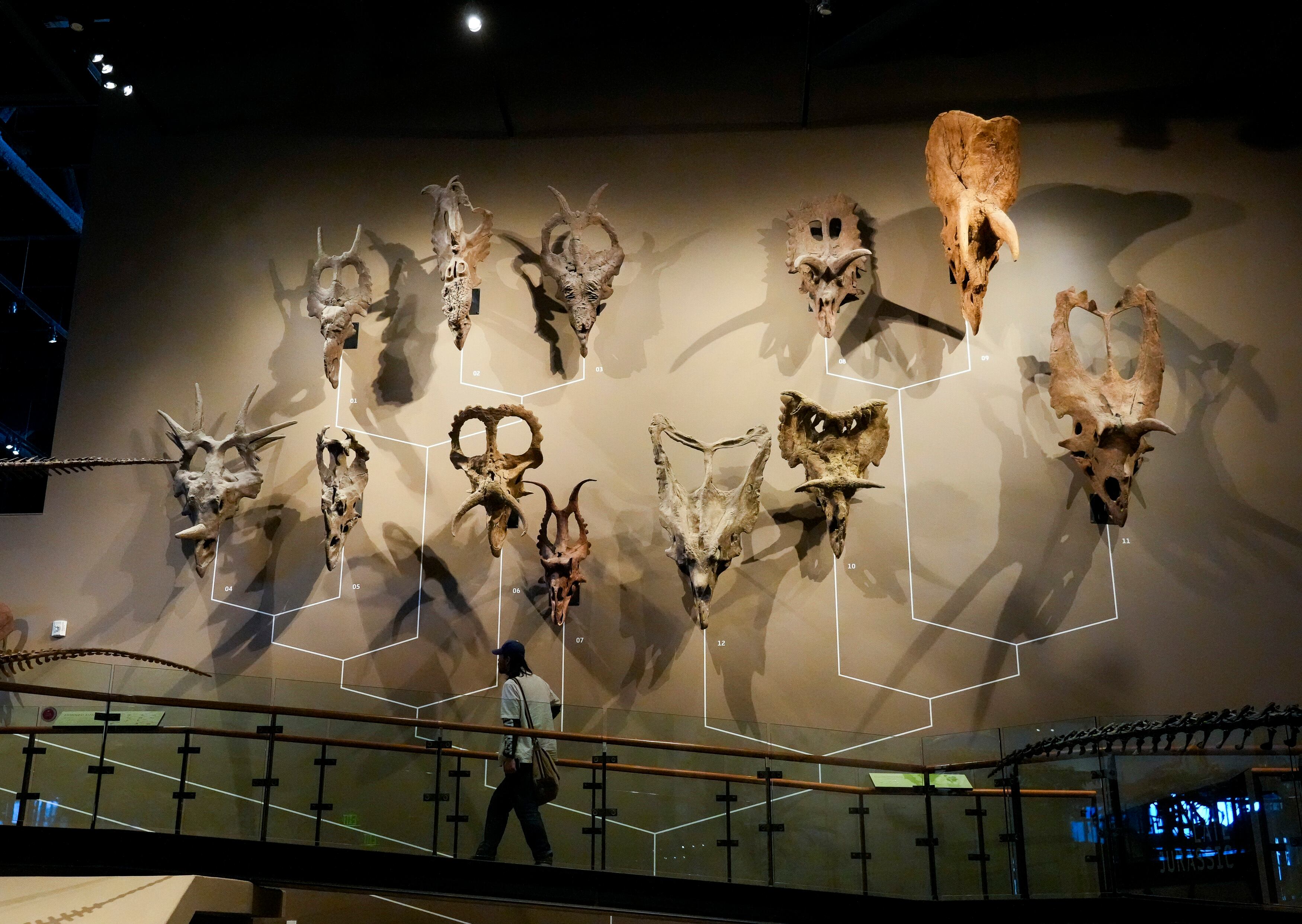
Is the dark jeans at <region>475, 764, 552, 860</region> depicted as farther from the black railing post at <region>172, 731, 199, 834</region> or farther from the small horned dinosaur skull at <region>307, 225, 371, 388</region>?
the small horned dinosaur skull at <region>307, 225, 371, 388</region>

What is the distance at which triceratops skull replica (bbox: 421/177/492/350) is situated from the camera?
8078 millimetres

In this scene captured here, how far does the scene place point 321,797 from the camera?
593 cm

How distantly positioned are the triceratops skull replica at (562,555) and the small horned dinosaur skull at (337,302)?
1.78 metres

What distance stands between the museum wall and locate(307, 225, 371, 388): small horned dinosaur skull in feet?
1.01

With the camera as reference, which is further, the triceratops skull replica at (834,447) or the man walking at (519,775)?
the triceratops skull replica at (834,447)

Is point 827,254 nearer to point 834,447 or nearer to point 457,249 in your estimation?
Answer: point 834,447

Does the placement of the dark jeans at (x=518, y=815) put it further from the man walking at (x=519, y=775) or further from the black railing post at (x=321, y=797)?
the black railing post at (x=321, y=797)

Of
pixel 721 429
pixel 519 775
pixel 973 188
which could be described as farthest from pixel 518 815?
pixel 973 188

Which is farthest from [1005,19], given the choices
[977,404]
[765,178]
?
[977,404]

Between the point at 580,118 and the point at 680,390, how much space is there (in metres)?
2.47

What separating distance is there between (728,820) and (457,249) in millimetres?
4423

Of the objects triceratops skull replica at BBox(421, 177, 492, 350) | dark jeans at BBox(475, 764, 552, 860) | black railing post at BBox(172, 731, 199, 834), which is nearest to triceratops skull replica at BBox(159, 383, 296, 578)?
triceratops skull replica at BBox(421, 177, 492, 350)

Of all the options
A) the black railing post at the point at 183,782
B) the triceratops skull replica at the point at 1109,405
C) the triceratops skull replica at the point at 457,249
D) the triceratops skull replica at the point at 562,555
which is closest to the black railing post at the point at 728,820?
the triceratops skull replica at the point at 562,555

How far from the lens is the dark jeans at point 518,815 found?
18.9ft
